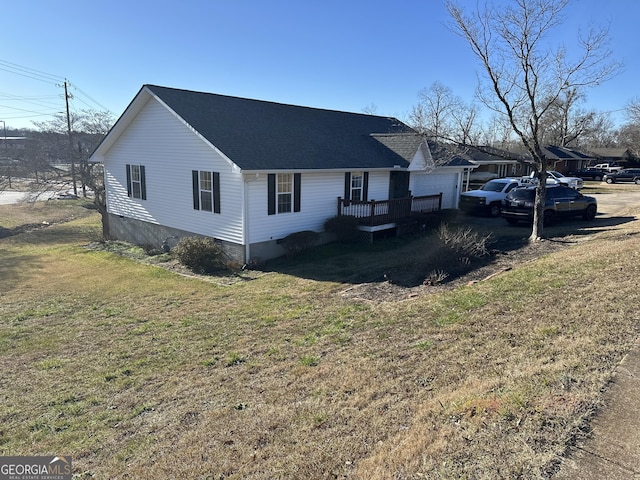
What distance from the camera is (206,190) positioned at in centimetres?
1603

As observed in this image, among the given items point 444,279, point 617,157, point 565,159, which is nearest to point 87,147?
point 444,279

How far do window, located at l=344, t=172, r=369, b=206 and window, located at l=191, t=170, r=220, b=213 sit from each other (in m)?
5.52

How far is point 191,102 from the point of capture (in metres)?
17.2

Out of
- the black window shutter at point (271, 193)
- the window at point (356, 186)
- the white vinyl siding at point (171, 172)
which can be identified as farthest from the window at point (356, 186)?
the white vinyl siding at point (171, 172)

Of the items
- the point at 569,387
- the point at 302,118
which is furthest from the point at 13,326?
the point at 302,118

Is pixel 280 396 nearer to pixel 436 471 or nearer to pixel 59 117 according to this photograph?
pixel 436 471

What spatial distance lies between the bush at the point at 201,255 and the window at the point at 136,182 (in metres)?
5.77

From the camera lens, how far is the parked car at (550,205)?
738 inches

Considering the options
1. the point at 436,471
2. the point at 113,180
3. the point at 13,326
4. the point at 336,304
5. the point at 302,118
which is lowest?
the point at 13,326

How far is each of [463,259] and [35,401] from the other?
10406 millimetres

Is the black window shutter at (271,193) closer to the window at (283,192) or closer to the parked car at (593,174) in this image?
the window at (283,192)

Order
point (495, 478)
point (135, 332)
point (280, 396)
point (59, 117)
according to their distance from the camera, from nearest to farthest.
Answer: point (495, 478) → point (280, 396) → point (135, 332) → point (59, 117)

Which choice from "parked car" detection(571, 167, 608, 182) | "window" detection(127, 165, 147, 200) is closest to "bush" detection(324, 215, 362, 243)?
"window" detection(127, 165, 147, 200)

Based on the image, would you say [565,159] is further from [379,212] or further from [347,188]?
[347,188]
